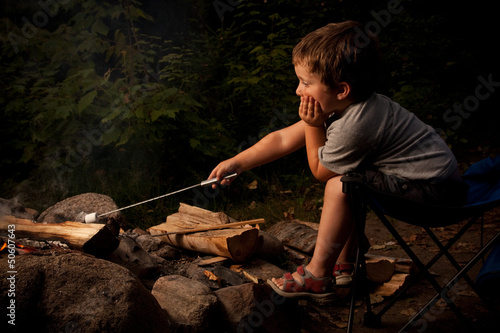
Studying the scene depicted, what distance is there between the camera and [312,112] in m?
2.04

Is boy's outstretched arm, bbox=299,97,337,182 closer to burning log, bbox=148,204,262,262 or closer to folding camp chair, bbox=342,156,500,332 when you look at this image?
folding camp chair, bbox=342,156,500,332

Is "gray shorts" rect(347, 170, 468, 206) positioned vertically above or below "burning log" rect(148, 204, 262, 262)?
above

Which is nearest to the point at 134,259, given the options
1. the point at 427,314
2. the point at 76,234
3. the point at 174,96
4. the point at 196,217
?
the point at 76,234

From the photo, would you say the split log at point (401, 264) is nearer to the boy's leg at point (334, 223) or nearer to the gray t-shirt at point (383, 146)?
the boy's leg at point (334, 223)

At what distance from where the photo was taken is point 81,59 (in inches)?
201

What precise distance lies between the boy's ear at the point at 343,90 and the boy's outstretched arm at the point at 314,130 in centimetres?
11

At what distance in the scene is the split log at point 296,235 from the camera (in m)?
3.16

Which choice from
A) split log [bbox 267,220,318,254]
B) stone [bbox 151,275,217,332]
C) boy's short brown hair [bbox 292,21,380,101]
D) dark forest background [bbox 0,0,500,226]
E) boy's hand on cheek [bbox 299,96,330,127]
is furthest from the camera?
dark forest background [bbox 0,0,500,226]

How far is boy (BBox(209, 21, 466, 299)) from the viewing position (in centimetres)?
193

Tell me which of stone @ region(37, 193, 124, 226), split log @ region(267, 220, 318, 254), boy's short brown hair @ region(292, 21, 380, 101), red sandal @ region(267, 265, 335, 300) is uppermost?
boy's short brown hair @ region(292, 21, 380, 101)

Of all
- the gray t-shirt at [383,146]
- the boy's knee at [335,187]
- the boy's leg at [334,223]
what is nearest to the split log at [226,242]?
the boy's leg at [334,223]

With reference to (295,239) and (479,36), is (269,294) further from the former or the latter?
(479,36)

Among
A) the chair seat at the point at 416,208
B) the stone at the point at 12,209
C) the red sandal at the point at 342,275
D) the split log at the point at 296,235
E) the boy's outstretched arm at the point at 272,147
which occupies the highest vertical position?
the boy's outstretched arm at the point at 272,147

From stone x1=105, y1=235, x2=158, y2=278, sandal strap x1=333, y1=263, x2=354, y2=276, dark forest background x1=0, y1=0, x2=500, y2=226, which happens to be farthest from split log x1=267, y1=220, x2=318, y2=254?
stone x1=105, y1=235, x2=158, y2=278
